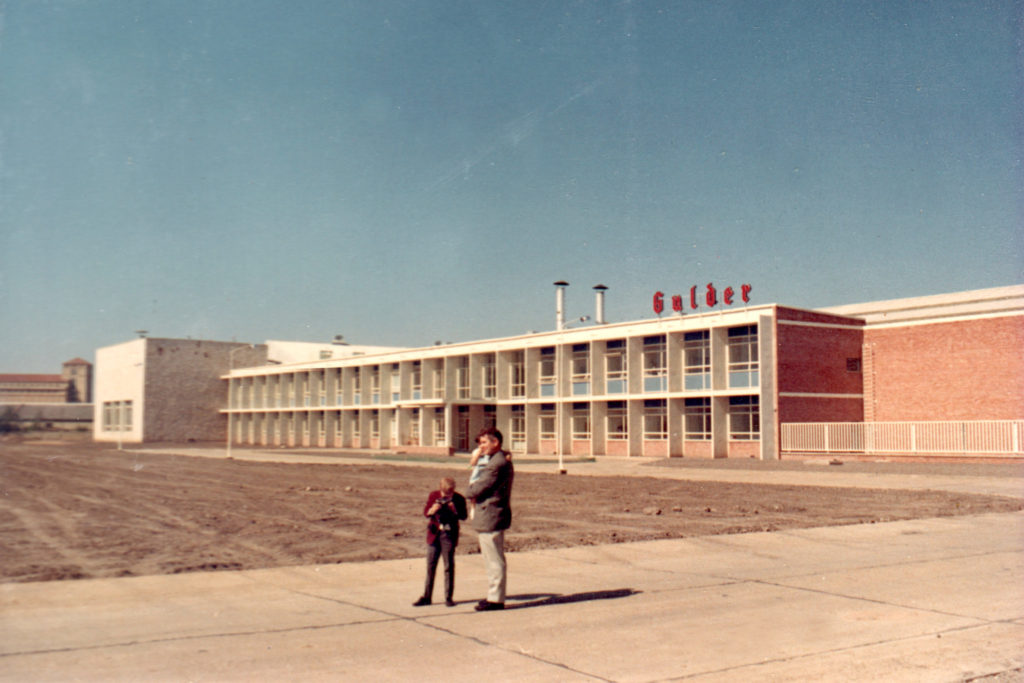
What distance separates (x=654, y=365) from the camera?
1994 inches

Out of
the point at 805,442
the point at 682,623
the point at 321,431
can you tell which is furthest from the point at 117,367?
the point at 682,623

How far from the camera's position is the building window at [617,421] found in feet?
172

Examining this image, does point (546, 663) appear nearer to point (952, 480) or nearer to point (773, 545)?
point (773, 545)

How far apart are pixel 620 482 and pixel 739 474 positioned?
7161 mm

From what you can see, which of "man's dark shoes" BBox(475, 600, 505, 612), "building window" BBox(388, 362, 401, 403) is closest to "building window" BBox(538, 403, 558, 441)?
"building window" BBox(388, 362, 401, 403)

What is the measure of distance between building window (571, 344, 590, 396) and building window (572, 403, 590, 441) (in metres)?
1.01

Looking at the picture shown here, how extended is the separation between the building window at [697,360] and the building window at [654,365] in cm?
144

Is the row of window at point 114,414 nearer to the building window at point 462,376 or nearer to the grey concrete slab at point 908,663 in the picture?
the building window at point 462,376

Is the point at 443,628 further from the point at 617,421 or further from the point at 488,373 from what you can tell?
the point at 488,373

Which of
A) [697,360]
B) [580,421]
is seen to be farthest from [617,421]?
[697,360]

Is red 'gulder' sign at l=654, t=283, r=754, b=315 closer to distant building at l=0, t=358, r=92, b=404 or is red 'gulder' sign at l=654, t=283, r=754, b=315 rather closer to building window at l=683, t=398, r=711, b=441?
building window at l=683, t=398, r=711, b=441

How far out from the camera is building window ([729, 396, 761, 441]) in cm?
4506

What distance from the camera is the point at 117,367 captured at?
168 feet

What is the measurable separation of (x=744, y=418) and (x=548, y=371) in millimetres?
15962
